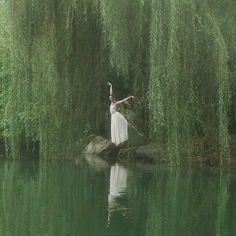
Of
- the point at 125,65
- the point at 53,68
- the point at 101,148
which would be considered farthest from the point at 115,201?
the point at 101,148

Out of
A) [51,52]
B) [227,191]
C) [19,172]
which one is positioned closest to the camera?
[227,191]

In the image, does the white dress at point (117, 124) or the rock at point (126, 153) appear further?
the rock at point (126, 153)

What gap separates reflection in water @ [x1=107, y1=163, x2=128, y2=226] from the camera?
29.3ft

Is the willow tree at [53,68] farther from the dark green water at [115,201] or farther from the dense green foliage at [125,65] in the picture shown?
the dark green water at [115,201]

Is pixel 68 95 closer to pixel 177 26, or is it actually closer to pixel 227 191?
pixel 177 26

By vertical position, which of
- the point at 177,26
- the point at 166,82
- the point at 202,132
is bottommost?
the point at 202,132

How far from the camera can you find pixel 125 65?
41.6ft

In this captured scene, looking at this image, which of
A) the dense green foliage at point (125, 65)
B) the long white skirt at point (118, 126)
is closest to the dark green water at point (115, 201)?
the dense green foliage at point (125, 65)

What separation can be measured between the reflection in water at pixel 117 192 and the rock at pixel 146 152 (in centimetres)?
110

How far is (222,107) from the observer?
12.1 m

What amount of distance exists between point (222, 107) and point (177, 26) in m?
1.85

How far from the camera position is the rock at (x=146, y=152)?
15622 mm

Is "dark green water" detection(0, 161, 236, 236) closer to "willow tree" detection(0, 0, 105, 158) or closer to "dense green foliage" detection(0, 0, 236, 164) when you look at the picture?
"dense green foliage" detection(0, 0, 236, 164)

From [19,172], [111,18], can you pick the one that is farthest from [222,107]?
[19,172]
